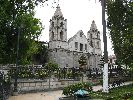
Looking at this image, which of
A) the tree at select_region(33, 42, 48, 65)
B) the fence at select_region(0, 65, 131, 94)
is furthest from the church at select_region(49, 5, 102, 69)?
the fence at select_region(0, 65, 131, 94)

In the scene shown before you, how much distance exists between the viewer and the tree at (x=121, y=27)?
83.4ft

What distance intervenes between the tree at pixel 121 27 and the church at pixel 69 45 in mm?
28590

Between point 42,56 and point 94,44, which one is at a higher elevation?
point 94,44

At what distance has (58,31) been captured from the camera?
184 ft

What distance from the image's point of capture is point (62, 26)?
56281 mm

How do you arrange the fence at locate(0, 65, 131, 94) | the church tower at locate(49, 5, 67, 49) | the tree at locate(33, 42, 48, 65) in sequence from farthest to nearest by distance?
the tree at locate(33, 42, 48, 65) → the church tower at locate(49, 5, 67, 49) → the fence at locate(0, 65, 131, 94)

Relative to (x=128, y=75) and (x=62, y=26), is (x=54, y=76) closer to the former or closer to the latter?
(x=128, y=75)

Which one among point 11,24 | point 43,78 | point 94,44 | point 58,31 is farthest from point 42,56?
point 11,24

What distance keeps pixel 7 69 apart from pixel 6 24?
6.35 metres

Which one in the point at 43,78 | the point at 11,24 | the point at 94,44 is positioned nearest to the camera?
the point at 11,24

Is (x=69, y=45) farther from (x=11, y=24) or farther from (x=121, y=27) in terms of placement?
(x=121, y=27)

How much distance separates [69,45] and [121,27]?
3372cm

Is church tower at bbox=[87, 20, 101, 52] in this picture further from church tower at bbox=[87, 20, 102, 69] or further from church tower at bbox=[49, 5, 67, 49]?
→ church tower at bbox=[49, 5, 67, 49]

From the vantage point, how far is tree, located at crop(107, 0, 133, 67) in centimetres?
2542
